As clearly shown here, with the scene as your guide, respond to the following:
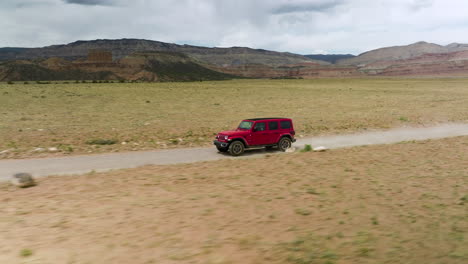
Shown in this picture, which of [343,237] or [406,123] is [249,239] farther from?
[406,123]

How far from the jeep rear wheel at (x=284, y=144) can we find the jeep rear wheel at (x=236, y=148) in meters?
2.20

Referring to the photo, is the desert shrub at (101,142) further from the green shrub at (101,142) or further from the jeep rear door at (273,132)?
the jeep rear door at (273,132)

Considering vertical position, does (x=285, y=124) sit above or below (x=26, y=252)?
above

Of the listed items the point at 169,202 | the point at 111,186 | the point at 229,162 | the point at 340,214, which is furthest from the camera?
the point at 229,162

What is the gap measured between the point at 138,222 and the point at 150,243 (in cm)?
109

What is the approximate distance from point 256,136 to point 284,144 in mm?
1757

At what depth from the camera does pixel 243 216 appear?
795 centimetres

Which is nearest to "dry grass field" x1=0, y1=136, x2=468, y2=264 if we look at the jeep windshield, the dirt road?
the dirt road

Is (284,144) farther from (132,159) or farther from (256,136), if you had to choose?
(132,159)

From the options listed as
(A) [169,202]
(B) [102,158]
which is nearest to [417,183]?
(A) [169,202]

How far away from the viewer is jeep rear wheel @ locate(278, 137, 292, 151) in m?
18.8

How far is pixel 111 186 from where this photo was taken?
10.3m

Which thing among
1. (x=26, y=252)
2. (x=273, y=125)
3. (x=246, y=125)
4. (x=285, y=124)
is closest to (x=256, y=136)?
(x=246, y=125)

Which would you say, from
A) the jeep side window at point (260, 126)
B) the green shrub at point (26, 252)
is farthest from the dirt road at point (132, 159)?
the green shrub at point (26, 252)
